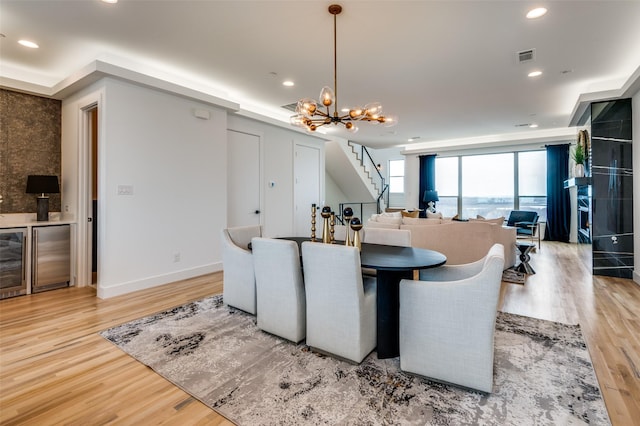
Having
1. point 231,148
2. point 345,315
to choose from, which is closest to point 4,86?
point 231,148

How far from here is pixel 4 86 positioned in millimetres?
3951

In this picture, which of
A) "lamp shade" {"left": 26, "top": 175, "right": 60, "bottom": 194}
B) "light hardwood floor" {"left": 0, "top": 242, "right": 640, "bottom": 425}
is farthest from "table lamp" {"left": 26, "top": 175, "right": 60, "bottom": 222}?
"light hardwood floor" {"left": 0, "top": 242, "right": 640, "bottom": 425}

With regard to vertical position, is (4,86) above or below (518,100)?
below

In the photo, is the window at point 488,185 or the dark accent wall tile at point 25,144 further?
the window at point 488,185

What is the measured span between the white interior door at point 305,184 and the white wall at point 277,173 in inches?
6.9

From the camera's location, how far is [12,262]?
12.3 ft

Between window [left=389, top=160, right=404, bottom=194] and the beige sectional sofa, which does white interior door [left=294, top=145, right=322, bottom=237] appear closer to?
the beige sectional sofa

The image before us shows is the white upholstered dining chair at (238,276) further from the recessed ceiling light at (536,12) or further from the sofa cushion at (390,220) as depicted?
the recessed ceiling light at (536,12)

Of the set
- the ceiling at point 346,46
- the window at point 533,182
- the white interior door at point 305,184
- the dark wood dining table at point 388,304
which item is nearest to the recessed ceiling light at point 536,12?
the ceiling at point 346,46

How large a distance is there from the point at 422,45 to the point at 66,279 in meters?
5.21

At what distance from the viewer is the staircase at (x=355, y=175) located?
28.8 feet

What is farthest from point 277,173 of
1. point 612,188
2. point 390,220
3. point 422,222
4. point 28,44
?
point 612,188

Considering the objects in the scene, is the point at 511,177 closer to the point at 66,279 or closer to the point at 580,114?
the point at 580,114

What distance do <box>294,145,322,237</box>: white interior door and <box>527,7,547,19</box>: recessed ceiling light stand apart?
4625 millimetres
